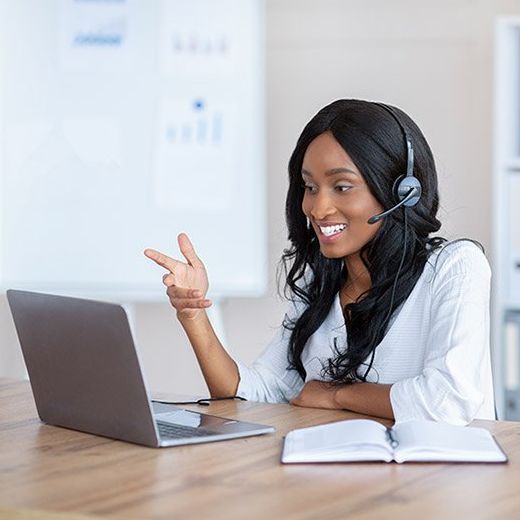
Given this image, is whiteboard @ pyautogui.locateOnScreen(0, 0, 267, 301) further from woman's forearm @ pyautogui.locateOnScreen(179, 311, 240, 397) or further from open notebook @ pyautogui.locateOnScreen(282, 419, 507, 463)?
open notebook @ pyautogui.locateOnScreen(282, 419, 507, 463)

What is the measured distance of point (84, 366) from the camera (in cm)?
164

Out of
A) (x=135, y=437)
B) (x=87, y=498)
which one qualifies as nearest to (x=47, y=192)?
(x=135, y=437)

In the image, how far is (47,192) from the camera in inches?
140

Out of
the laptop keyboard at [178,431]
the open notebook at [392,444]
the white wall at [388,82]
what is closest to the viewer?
the open notebook at [392,444]

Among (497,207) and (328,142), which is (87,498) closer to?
(328,142)

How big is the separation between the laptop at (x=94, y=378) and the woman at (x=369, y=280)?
27 centimetres

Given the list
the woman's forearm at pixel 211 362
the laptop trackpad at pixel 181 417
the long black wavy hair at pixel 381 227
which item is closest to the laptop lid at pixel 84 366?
the laptop trackpad at pixel 181 417

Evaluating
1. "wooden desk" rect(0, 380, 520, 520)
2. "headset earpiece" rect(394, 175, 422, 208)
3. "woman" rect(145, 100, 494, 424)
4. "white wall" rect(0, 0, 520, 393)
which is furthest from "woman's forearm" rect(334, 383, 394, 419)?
"white wall" rect(0, 0, 520, 393)

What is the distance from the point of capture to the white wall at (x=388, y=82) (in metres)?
3.78

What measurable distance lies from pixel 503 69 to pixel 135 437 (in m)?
2.11

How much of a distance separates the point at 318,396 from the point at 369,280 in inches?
11.3

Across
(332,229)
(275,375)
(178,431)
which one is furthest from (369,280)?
(178,431)

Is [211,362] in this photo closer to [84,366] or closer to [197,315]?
[197,315]

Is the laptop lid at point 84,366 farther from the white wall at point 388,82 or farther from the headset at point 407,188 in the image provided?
the white wall at point 388,82
